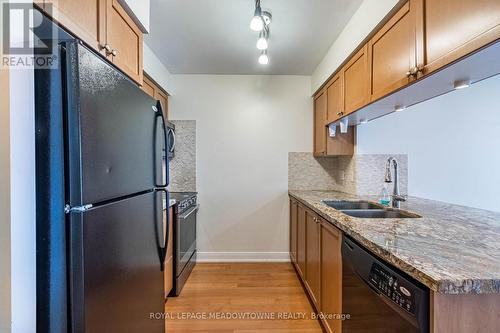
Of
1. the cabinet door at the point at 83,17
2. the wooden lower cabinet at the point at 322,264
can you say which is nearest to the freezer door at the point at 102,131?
the cabinet door at the point at 83,17

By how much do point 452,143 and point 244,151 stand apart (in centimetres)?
221

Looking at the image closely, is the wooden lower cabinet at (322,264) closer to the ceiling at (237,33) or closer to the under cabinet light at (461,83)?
the under cabinet light at (461,83)

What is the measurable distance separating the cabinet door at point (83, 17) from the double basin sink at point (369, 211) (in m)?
1.82

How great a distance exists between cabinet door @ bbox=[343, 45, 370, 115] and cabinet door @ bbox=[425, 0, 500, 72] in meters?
0.62

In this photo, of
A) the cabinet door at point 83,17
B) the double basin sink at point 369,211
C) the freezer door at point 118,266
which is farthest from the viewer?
the double basin sink at point 369,211

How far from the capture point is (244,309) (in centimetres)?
227

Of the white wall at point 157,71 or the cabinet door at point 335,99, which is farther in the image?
the white wall at point 157,71

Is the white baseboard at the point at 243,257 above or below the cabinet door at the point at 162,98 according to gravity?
below

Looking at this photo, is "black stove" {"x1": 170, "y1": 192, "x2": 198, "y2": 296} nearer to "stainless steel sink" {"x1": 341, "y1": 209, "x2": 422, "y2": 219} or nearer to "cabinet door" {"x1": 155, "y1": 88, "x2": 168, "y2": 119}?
"cabinet door" {"x1": 155, "y1": 88, "x2": 168, "y2": 119}

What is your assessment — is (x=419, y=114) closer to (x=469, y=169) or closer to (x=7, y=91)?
(x=469, y=169)

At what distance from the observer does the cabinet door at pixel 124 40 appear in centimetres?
143

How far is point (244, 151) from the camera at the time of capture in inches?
135

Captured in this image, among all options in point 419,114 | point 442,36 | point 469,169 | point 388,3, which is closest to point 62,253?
point 442,36

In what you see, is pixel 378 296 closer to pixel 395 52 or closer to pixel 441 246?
pixel 441 246
